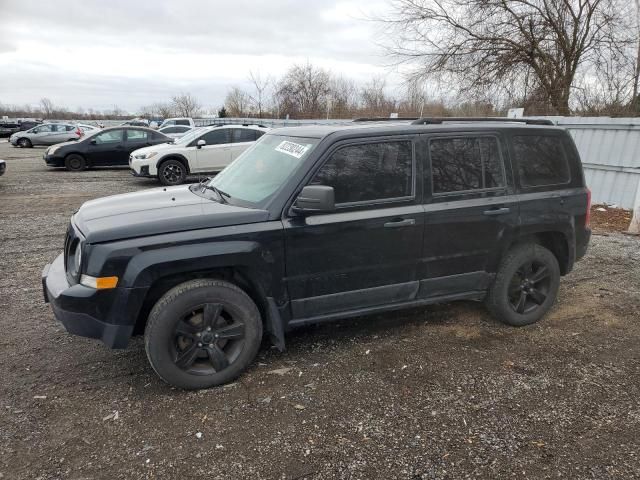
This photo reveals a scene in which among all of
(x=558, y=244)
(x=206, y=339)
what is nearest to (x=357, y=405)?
(x=206, y=339)

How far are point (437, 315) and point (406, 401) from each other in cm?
158

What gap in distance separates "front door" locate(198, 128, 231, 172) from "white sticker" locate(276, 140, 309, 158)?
30.6 ft

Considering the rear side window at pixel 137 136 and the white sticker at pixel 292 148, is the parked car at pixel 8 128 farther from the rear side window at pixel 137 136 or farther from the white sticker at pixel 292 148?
the white sticker at pixel 292 148

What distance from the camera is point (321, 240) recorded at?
11.3 feet

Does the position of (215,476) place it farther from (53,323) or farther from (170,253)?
(53,323)

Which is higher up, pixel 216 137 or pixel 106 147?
pixel 216 137

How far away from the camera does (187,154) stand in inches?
502

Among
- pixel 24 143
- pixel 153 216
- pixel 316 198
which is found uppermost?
pixel 316 198

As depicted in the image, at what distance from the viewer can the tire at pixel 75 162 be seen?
53.3ft

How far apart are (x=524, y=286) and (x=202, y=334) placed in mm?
2924

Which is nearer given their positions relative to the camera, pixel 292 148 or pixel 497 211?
pixel 292 148

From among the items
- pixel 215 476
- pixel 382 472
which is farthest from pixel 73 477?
pixel 382 472

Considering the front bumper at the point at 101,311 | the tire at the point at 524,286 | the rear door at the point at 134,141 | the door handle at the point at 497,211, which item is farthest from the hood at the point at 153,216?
the rear door at the point at 134,141

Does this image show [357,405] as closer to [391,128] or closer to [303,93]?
[391,128]
